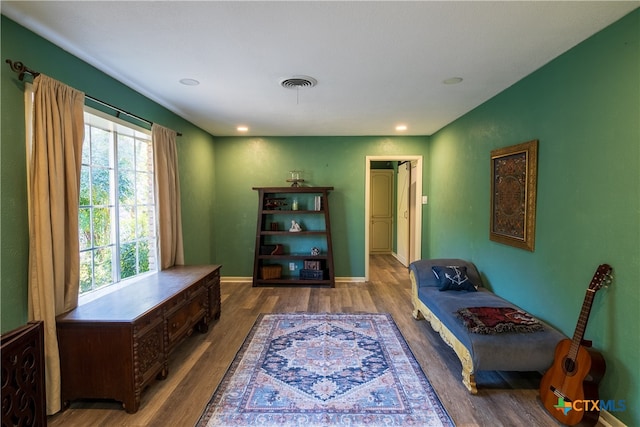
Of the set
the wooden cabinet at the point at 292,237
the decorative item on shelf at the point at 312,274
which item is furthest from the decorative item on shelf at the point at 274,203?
the decorative item on shelf at the point at 312,274

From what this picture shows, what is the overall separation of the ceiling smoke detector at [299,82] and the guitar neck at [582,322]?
8.24 ft

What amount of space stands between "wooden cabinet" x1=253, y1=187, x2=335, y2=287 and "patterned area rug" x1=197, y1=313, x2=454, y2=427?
1628 mm

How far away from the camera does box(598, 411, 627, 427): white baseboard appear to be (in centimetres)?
179

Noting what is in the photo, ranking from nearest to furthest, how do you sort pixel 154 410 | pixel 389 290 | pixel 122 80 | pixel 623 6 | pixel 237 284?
pixel 623 6 < pixel 154 410 < pixel 122 80 < pixel 389 290 < pixel 237 284

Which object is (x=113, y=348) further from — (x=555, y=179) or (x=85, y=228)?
(x=555, y=179)

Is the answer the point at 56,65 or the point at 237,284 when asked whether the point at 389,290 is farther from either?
the point at 56,65

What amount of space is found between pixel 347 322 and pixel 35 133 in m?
3.10

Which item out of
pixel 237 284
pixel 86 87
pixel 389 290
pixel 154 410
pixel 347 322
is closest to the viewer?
pixel 154 410

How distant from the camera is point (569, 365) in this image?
1896 millimetres

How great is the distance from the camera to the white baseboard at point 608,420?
179 centimetres

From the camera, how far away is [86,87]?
7.61 ft

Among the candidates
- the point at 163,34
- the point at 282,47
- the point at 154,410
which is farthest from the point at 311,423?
the point at 163,34

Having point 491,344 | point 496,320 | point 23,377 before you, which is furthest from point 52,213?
point 496,320

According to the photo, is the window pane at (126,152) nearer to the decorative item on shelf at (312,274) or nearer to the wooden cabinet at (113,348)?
the wooden cabinet at (113,348)
